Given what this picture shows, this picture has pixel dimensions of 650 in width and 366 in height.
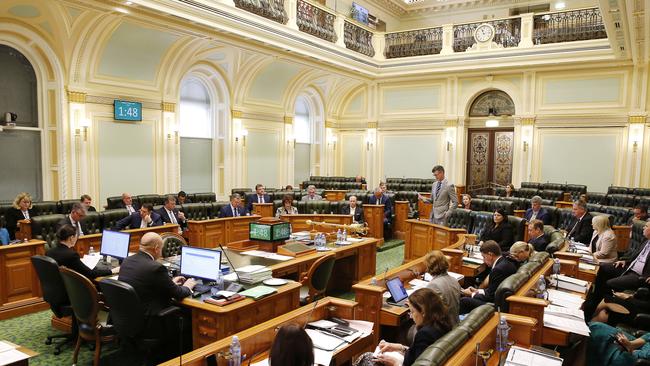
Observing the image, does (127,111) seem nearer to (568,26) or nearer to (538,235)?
(538,235)

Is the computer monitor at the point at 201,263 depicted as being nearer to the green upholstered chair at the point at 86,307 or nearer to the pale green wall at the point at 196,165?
the green upholstered chair at the point at 86,307

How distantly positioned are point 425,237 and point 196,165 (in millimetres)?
7336

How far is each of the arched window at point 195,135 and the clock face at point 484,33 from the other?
818 centimetres

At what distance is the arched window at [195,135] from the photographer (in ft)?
39.9

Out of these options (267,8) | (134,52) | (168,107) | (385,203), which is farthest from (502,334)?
(168,107)

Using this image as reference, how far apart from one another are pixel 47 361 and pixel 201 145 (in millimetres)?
8974

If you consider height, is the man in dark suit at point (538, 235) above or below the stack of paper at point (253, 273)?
above

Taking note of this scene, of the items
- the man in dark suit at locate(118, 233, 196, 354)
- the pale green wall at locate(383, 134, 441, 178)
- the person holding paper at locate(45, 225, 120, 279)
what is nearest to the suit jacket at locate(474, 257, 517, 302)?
the man in dark suit at locate(118, 233, 196, 354)

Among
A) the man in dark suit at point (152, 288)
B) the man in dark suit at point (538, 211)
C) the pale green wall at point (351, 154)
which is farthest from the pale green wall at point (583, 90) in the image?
the man in dark suit at point (152, 288)

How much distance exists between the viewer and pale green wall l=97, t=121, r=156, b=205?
9.86m

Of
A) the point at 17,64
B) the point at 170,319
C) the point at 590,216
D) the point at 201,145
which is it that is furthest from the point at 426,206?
the point at 17,64

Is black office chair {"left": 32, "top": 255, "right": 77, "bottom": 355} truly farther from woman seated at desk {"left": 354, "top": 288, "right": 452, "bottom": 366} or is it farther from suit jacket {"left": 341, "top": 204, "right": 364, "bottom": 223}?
suit jacket {"left": 341, "top": 204, "right": 364, "bottom": 223}

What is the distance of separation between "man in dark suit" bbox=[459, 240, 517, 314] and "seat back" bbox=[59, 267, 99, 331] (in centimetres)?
325

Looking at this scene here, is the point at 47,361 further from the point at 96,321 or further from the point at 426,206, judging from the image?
the point at 426,206
